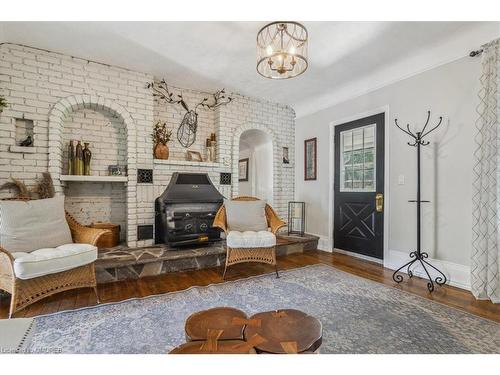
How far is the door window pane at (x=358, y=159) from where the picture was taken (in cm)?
371

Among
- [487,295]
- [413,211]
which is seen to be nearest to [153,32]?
[413,211]

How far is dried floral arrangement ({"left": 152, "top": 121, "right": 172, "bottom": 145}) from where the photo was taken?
3.91 m

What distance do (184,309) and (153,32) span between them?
9.02 ft

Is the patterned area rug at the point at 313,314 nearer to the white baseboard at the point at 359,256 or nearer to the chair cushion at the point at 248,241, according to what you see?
the chair cushion at the point at 248,241


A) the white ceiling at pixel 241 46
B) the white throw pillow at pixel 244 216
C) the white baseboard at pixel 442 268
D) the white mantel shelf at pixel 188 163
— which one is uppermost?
the white ceiling at pixel 241 46

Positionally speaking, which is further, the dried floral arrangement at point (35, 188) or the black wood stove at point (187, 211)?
the black wood stove at point (187, 211)

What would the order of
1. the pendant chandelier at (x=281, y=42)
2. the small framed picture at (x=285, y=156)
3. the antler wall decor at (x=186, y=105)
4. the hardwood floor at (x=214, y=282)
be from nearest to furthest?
the hardwood floor at (x=214, y=282) → the pendant chandelier at (x=281, y=42) → the antler wall decor at (x=186, y=105) → the small framed picture at (x=285, y=156)

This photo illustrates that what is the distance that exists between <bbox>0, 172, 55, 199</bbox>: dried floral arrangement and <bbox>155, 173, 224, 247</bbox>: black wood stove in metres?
1.23

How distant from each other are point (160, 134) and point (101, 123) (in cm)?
80

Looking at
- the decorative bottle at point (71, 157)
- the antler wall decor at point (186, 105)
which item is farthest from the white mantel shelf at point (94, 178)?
the antler wall decor at point (186, 105)

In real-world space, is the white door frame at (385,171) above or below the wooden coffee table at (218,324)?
above

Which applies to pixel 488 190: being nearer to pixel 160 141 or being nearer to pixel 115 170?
pixel 160 141

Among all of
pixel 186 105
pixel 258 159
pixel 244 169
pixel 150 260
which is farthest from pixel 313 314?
pixel 244 169

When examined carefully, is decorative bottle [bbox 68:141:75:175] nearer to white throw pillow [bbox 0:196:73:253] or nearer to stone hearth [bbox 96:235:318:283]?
white throw pillow [bbox 0:196:73:253]
